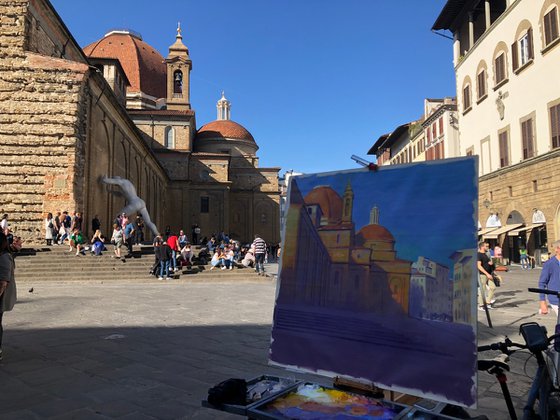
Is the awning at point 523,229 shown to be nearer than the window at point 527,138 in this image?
Yes

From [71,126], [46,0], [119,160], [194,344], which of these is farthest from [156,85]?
[194,344]

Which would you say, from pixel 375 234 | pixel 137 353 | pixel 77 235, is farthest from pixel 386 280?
pixel 77 235

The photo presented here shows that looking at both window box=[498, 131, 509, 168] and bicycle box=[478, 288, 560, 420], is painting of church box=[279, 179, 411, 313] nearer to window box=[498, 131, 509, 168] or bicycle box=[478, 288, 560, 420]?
bicycle box=[478, 288, 560, 420]

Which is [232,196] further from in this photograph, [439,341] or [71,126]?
[439,341]

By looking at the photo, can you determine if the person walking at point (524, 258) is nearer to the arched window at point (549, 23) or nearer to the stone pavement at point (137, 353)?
the arched window at point (549, 23)

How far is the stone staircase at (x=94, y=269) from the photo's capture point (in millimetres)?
13836

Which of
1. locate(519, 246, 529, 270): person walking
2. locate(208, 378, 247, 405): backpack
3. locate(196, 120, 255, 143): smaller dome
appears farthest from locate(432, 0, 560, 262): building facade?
locate(196, 120, 255, 143): smaller dome

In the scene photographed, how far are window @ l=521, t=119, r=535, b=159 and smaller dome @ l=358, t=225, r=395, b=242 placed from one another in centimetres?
2307

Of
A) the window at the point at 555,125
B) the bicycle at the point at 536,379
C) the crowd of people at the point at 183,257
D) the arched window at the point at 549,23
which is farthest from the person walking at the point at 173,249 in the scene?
the arched window at the point at 549,23

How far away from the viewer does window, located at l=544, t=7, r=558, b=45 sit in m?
19.8

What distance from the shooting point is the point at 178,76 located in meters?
50.5

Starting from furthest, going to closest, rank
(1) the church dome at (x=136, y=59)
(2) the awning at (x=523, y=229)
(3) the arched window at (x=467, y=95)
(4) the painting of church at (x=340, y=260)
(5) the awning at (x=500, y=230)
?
(1) the church dome at (x=136, y=59), (3) the arched window at (x=467, y=95), (5) the awning at (x=500, y=230), (2) the awning at (x=523, y=229), (4) the painting of church at (x=340, y=260)

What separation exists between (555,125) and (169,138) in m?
36.0

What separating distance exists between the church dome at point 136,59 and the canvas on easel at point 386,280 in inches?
1982
